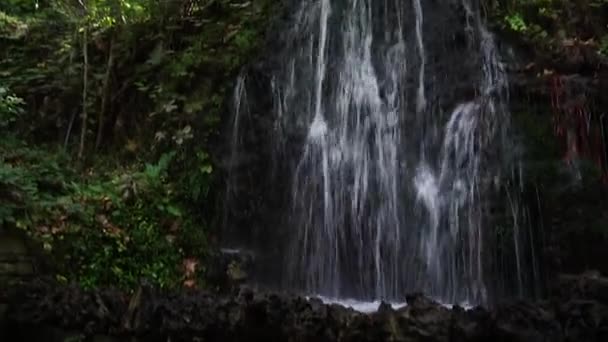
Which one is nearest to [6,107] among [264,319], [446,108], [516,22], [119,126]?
[119,126]

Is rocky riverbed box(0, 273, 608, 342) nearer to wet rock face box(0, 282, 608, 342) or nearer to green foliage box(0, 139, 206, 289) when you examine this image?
wet rock face box(0, 282, 608, 342)

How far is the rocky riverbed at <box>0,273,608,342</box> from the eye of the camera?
4523mm

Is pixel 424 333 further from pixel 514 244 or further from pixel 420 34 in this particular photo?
pixel 420 34

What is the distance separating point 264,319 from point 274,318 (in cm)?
10

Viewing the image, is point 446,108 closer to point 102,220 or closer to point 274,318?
point 274,318

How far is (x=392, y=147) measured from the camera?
25.5ft

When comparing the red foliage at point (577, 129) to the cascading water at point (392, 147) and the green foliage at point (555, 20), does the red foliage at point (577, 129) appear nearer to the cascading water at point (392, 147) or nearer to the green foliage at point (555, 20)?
the cascading water at point (392, 147)

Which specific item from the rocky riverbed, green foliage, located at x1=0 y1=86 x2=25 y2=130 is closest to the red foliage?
the rocky riverbed

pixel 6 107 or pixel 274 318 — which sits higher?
pixel 6 107

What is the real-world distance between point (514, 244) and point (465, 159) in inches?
42.7

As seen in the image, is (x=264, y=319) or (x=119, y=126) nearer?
(x=264, y=319)

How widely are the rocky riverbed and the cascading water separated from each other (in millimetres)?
1589

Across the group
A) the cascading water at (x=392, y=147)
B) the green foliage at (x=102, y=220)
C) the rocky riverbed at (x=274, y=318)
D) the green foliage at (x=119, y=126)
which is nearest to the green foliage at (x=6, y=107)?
the green foliage at (x=119, y=126)

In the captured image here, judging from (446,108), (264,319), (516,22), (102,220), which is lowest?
(264,319)
